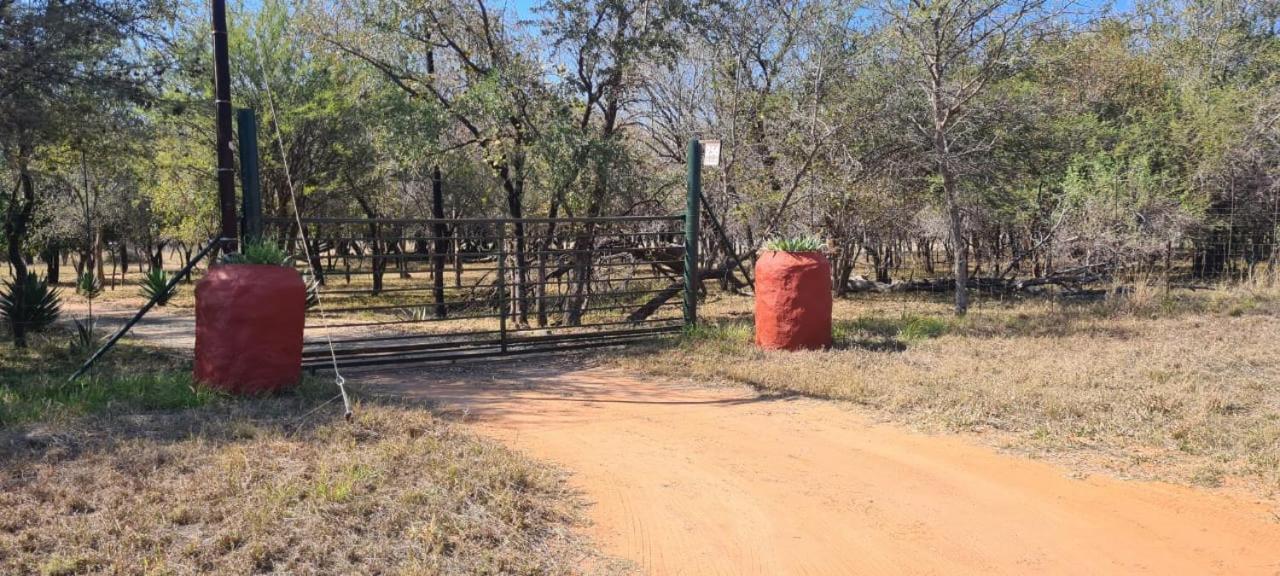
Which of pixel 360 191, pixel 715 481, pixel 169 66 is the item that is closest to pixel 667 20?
pixel 169 66

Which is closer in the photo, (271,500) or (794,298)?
(271,500)

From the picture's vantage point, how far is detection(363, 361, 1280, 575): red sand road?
13.2ft

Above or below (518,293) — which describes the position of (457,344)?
below

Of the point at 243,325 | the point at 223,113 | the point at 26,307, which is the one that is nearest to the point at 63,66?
the point at 223,113

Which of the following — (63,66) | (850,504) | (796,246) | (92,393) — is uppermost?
(63,66)

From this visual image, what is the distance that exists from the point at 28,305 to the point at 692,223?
988 centimetres

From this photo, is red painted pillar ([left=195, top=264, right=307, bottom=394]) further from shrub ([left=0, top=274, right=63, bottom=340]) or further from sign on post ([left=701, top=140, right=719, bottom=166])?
shrub ([left=0, top=274, right=63, bottom=340])

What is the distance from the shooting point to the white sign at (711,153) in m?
10.2

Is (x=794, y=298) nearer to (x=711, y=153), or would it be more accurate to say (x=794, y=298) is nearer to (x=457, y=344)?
(x=711, y=153)

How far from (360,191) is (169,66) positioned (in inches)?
474

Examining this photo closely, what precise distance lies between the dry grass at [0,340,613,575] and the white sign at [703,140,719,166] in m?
5.69

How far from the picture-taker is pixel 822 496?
4914mm

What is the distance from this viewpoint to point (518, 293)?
14.9 meters

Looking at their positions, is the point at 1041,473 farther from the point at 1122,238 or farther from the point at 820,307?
the point at 1122,238
